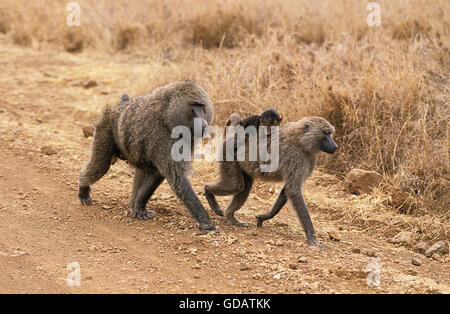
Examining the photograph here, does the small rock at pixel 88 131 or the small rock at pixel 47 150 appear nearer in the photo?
the small rock at pixel 47 150

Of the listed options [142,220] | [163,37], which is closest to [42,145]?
[142,220]

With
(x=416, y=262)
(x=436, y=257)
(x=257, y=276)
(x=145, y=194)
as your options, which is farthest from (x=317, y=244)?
(x=145, y=194)

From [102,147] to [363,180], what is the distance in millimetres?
2655

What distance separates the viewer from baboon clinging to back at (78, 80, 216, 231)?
4.57m

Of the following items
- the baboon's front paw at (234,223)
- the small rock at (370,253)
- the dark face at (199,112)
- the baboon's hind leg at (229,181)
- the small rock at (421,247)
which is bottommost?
the small rock at (421,247)

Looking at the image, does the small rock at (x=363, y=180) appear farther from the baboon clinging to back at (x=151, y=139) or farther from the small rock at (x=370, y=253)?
the baboon clinging to back at (x=151, y=139)

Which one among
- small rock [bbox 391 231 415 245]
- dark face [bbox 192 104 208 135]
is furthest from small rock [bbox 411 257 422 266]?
dark face [bbox 192 104 208 135]

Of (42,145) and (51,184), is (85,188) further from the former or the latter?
(42,145)

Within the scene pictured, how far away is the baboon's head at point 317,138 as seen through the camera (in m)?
4.65

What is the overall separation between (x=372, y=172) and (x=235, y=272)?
246 cm

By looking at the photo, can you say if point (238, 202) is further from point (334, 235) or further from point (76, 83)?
point (76, 83)

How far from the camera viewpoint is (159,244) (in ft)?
14.4

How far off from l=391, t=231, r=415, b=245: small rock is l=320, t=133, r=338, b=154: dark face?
1068 millimetres

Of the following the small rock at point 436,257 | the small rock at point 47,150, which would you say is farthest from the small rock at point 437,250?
the small rock at point 47,150
